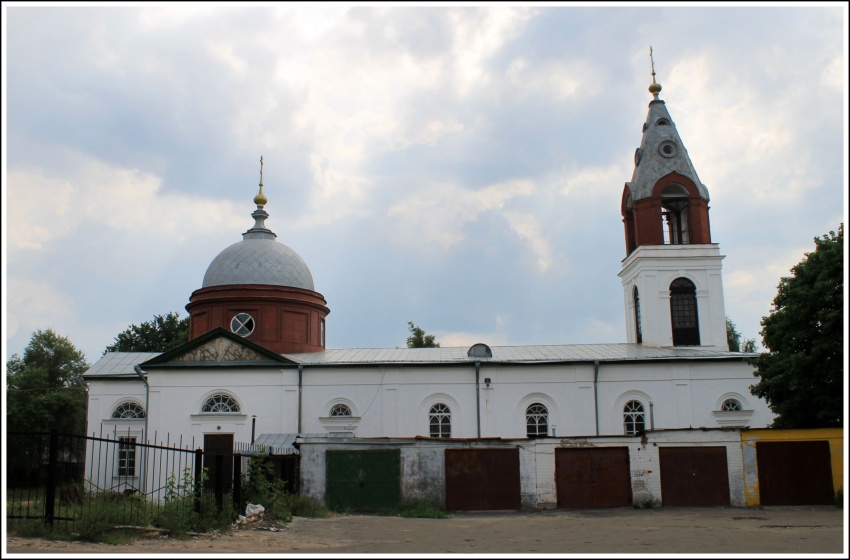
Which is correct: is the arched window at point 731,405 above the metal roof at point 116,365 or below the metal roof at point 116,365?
below

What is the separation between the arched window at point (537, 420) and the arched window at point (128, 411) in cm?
1450

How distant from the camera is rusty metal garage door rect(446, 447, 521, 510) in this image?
22.4 metres

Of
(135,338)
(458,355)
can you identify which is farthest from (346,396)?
(135,338)

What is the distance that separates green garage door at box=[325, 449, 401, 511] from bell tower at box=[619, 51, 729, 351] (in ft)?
46.0

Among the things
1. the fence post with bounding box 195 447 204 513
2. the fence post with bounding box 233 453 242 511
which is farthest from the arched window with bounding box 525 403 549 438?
the fence post with bounding box 195 447 204 513

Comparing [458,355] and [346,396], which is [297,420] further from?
[458,355]

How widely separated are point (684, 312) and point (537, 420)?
26.8ft

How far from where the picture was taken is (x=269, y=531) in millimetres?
14398

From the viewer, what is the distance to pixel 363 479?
2233 centimetres

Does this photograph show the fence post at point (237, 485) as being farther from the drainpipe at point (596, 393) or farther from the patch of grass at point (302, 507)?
the drainpipe at point (596, 393)

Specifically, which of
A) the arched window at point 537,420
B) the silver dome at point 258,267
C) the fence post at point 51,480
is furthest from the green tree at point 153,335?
the fence post at point 51,480

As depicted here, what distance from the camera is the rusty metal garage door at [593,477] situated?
22.4 m

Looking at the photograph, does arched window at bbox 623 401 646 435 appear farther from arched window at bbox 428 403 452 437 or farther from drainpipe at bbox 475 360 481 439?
arched window at bbox 428 403 452 437

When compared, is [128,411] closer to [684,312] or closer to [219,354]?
[219,354]
